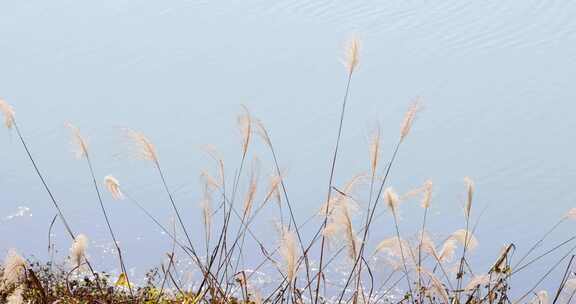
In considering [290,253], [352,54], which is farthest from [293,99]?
[290,253]

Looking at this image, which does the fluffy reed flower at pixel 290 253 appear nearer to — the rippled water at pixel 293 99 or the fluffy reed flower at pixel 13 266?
the fluffy reed flower at pixel 13 266

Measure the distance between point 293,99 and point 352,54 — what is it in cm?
481

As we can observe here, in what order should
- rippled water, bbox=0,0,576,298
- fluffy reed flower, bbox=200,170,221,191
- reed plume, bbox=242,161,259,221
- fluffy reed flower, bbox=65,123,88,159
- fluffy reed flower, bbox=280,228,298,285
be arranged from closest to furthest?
fluffy reed flower, bbox=280,228,298,285, reed plume, bbox=242,161,259,221, fluffy reed flower, bbox=200,170,221,191, fluffy reed flower, bbox=65,123,88,159, rippled water, bbox=0,0,576,298

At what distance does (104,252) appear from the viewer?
5.48 m

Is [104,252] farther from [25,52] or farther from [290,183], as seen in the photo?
[25,52]

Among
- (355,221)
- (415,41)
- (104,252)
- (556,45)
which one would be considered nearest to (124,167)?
(104,252)

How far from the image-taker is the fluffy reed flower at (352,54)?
2.43 meters

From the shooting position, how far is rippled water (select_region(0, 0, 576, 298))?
5.85 metres

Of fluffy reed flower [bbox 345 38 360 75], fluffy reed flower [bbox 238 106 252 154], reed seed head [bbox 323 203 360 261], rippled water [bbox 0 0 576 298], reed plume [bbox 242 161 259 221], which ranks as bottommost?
reed seed head [bbox 323 203 360 261]

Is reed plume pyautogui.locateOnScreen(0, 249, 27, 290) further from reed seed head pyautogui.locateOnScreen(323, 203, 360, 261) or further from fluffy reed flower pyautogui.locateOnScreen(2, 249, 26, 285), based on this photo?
reed seed head pyautogui.locateOnScreen(323, 203, 360, 261)

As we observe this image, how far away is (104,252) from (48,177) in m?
1.18

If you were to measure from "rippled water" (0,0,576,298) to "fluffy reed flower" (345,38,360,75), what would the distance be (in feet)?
8.64

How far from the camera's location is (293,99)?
7234mm

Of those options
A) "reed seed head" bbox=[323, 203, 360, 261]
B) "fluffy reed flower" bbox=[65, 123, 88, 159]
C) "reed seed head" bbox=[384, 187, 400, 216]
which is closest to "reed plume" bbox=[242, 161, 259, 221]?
"reed seed head" bbox=[323, 203, 360, 261]
